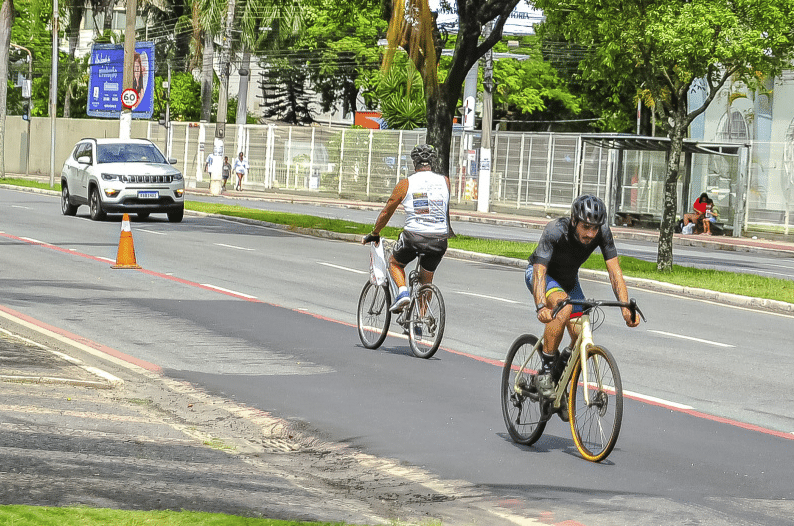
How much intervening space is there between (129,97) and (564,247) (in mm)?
30745

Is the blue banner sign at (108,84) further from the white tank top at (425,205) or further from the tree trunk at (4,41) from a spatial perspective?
the white tank top at (425,205)

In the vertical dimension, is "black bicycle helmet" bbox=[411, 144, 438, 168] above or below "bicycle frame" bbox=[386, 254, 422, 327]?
above

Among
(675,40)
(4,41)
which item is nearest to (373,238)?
(675,40)

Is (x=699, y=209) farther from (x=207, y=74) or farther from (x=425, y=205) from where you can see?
(x=207, y=74)

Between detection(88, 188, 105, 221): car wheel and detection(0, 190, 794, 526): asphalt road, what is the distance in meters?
7.27

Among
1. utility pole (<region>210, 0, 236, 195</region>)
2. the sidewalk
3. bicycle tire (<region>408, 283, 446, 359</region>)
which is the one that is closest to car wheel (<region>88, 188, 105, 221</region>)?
bicycle tire (<region>408, 283, 446, 359</region>)

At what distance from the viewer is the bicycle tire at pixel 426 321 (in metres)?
10.9

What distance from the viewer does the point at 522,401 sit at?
7.85 m

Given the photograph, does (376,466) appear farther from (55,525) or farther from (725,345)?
(725,345)

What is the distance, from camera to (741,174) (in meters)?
36.2

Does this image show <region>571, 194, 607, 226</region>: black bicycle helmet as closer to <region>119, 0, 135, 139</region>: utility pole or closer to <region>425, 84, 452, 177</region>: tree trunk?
<region>425, 84, 452, 177</region>: tree trunk

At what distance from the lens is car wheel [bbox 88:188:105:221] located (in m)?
28.0

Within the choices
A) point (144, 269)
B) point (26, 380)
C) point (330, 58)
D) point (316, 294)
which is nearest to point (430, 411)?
point (26, 380)

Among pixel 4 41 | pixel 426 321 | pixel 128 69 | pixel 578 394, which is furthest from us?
pixel 4 41
